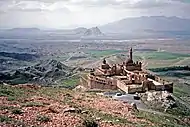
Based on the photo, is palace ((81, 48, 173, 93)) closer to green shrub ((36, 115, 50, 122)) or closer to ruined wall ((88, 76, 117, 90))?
ruined wall ((88, 76, 117, 90))

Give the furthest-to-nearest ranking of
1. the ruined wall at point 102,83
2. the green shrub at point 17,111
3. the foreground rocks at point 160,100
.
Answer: the ruined wall at point 102,83, the foreground rocks at point 160,100, the green shrub at point 17,111

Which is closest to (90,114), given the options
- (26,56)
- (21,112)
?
(21,112)

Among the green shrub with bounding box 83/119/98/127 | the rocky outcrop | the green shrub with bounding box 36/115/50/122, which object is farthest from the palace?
the rocky outcrop

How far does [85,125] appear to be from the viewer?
1305 centimetres

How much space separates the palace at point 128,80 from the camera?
3750cm

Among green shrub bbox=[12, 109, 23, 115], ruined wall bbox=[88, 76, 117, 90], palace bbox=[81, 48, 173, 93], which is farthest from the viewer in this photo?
ruined wall bbox=[88, 76, 117, 90]

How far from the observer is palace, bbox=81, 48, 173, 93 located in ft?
123

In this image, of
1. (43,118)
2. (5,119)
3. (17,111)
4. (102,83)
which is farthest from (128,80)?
(5,119)

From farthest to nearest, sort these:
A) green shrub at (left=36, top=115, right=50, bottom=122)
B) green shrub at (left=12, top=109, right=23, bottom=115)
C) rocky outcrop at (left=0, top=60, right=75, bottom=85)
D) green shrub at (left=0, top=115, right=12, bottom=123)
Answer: rocky outcrop at (left=0, top=60, right=75, bottom=85)
green shrub at (left=12, top=109, right=23, bottom=115)
green shrub at (left=36, top=115, right=50, bottom=122)
green shrub at (left=0, top=115, right=12, bottom=123)

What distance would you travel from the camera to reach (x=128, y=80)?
135ft

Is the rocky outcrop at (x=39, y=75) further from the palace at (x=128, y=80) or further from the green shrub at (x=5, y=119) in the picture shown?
the green shrub at (x=5, y=119)

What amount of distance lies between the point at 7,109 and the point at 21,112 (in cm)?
67

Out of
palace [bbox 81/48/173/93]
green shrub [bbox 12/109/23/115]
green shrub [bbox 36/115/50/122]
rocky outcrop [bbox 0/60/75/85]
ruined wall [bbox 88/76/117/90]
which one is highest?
green shrub [bbox 12/109/23/115]

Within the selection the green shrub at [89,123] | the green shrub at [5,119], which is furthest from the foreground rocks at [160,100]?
the green shrub at [5,119]
